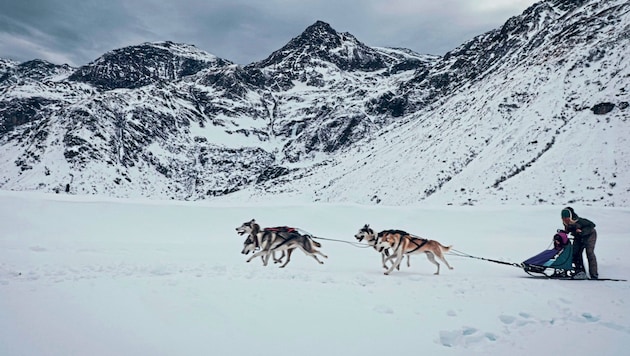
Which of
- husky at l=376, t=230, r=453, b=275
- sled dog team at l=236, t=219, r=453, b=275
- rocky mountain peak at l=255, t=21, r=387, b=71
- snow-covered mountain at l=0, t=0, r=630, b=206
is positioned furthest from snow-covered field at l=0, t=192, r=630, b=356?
rocky mountain peak at l=255, t=21, r=387, b=71

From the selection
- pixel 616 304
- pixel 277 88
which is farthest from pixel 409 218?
pixel 277 88

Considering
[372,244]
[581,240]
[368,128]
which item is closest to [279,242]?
[372,244]

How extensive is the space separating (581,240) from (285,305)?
7.18m

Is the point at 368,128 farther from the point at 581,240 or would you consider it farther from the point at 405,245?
the point at 405,245

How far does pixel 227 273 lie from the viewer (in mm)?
7199

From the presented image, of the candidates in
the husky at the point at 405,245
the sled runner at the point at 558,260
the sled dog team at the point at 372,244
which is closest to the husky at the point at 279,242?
the sled dog team at the point at 372,244

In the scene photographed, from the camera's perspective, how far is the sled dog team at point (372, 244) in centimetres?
809

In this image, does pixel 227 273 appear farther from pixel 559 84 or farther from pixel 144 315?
pixel 559 84

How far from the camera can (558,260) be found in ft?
25.4

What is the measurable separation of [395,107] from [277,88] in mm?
55240

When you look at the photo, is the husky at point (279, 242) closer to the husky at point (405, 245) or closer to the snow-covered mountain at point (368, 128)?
the husky at point (405, 245)

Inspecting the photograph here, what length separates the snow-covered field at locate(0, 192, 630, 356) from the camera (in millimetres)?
3920

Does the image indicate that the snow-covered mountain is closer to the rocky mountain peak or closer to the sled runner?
the rocky mountain peak

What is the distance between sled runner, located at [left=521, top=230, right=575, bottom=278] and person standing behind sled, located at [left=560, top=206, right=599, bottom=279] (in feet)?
0.66
